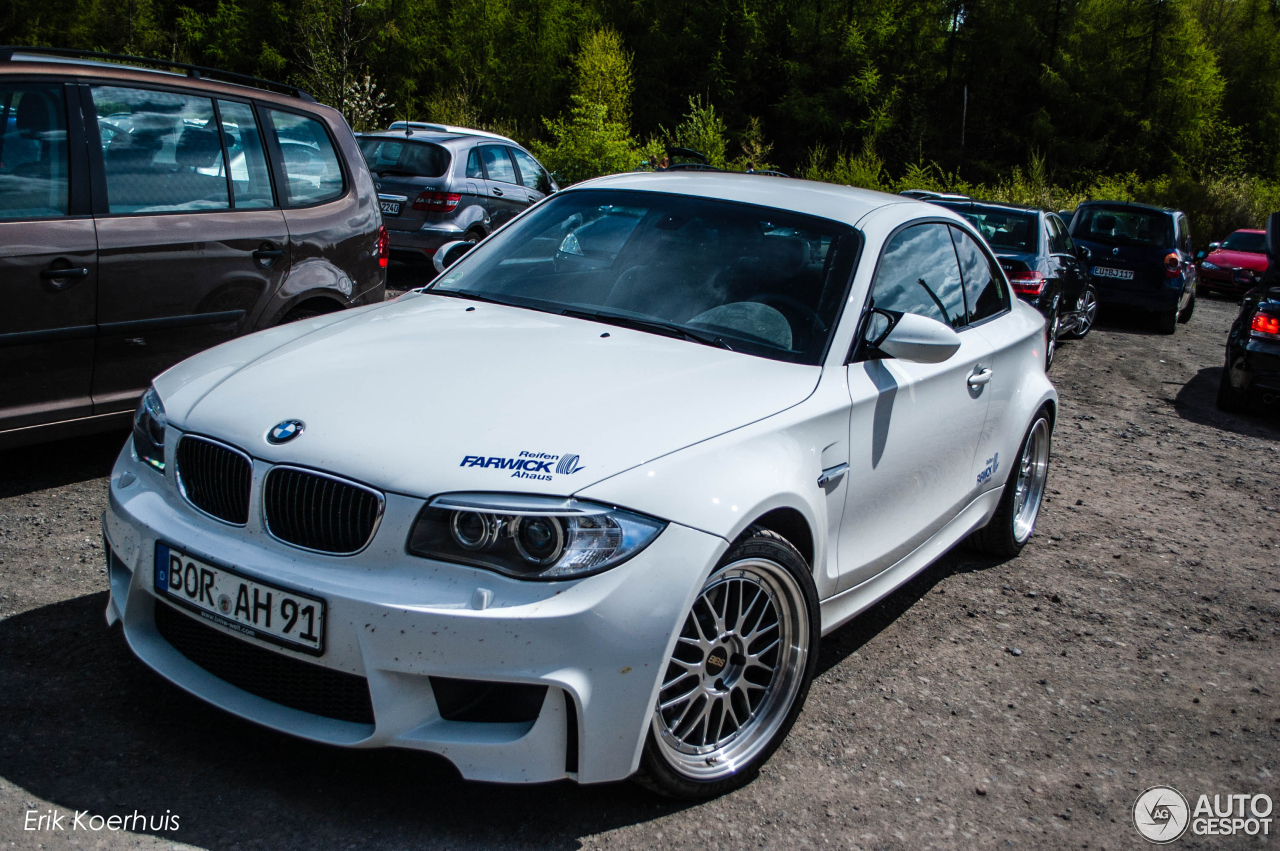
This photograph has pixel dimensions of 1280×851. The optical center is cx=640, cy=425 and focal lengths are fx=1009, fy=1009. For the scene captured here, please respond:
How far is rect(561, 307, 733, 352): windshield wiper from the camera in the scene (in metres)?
3.12

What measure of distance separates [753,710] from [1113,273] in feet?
42.3

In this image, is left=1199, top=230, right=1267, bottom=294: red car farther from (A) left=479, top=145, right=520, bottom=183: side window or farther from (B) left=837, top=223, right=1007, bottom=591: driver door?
(B) left=837, top=223, right=1007, bottom=591: driver door

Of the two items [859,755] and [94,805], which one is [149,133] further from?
[859,755]

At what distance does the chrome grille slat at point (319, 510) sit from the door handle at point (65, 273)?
2330 mm

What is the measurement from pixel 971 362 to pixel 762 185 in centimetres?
104

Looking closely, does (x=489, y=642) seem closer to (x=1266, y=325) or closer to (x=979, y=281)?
(x=979, y=281)

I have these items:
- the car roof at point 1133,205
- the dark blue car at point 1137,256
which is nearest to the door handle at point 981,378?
the dark blue car at point 1137,256

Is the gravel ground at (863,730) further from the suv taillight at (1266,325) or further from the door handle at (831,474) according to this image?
the suv taillight at (1266,325)

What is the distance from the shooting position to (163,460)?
8.80 feet

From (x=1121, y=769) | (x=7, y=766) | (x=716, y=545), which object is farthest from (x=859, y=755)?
(x=7, y=766)

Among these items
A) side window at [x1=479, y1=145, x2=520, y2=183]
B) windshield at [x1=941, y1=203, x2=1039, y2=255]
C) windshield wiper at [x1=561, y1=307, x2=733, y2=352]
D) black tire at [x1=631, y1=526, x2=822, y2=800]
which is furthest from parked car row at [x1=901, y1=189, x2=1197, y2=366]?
black tire at [x1=631, y1=526, x2=822, y2=800]

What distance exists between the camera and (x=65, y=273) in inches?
161

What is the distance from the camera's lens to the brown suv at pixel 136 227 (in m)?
4.04

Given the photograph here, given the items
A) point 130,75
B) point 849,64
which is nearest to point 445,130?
point 130,75
